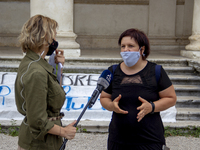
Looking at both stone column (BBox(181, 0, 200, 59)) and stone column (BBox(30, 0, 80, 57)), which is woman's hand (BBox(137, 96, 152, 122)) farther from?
stone column (BBox(181, 0, 200, 59))

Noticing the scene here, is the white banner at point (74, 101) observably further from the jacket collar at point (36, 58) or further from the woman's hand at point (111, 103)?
the jacket collar at point (36, 58)

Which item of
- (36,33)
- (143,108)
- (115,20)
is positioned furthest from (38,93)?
(115,20)

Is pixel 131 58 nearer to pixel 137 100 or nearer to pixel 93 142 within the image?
pixel 137 100

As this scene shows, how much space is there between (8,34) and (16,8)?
1154 millimetres

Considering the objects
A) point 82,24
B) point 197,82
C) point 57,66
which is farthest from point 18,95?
point 82,24

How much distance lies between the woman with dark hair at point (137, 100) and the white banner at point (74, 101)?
8.53 ft

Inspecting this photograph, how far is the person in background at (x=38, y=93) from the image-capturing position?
1639 millimetres

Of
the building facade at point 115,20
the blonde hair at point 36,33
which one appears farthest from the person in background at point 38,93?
the building facade at point 115,20

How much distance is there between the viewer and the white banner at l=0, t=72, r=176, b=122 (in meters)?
4.75

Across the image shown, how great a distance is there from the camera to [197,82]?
5789 mm

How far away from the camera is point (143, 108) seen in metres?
1.98

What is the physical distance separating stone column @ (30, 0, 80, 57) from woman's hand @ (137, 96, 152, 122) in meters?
4.89

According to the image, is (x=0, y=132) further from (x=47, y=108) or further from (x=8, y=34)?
(x=8, y=34)

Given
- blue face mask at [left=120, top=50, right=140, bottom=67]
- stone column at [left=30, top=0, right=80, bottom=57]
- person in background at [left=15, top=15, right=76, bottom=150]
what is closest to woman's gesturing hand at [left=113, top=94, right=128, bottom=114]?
blue face mask at [left=120, top=50, right=140, bottom=67]
